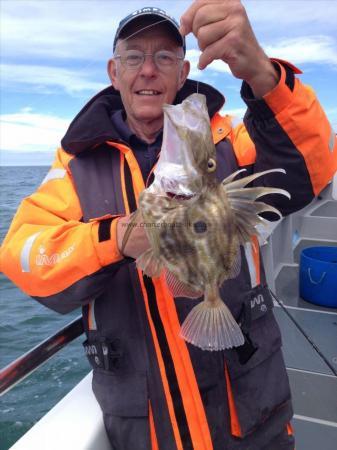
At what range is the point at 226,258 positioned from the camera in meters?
1.74

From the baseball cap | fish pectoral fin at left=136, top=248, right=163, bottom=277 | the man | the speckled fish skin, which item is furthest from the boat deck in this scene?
the baseball cap

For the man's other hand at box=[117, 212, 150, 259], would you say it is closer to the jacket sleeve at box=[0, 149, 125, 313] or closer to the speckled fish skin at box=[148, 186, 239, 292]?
the jacket sleeve at box=[0, 149, 125, 313]

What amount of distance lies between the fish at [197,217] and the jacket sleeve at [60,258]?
0.93 feet

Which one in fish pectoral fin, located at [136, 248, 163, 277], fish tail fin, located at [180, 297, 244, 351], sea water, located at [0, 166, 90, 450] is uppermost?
fish pectoral fin, located at [136, 248, 163, 277]

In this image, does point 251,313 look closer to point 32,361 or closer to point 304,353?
point 32,361

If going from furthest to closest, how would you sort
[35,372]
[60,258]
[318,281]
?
[35,372] → [318,281] → [60,258]

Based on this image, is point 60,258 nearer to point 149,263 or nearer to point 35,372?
point 149,263

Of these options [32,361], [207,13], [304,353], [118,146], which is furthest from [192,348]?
[304,353]

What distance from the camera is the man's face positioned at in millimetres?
2385

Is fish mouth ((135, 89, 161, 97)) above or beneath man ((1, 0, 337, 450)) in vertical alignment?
above

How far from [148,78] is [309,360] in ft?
9.84

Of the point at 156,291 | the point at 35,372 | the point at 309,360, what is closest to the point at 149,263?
the point at 156,291

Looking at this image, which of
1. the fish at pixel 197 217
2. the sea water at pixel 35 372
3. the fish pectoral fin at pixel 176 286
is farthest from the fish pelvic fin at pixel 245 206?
the sea water at pixel 35 372

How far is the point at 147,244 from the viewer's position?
5.96 feet
